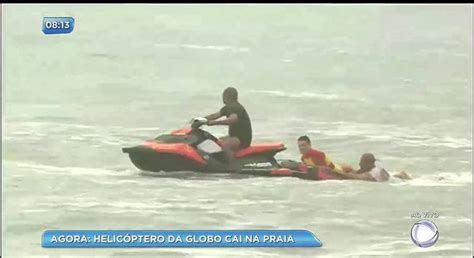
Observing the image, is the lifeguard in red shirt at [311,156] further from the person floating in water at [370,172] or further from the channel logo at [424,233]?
the channel logo at [424,233]

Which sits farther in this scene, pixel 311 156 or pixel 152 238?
pixel 311 156

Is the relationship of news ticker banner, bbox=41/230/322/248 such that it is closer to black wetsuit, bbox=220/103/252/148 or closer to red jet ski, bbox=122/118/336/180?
red jet ski, bbox=122/118/336/180

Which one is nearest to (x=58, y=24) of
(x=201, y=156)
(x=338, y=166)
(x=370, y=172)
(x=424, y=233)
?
(x=201, y=156)

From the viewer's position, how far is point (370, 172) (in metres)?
4.27

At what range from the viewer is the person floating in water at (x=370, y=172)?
4.27m

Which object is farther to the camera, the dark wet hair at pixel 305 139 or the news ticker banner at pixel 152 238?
the dark wet hair at pixel 305 139

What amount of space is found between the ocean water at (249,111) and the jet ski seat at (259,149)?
0.03 m

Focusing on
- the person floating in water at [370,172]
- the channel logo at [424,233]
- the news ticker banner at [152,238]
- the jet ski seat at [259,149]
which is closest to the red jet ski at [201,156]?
the jet ski seat at [259,149]

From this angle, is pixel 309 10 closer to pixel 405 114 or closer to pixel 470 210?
pixel 405 114

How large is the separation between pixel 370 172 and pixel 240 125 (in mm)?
666

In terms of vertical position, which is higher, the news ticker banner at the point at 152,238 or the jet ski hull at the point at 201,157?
the jet ski hull at the point at 201,157

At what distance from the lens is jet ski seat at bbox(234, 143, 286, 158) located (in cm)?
424

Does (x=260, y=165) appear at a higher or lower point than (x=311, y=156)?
lower

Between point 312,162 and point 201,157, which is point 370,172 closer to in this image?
point 312,162
